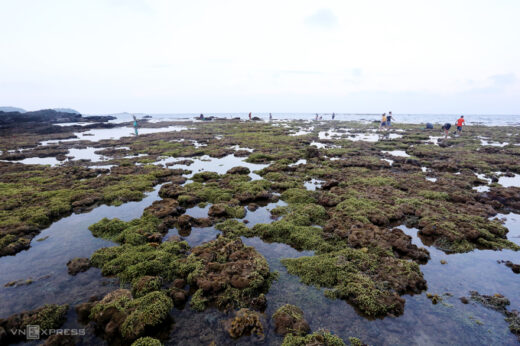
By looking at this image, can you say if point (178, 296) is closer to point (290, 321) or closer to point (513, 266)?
point (290, 321)

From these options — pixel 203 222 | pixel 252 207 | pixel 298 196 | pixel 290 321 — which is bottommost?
pixel 290 321

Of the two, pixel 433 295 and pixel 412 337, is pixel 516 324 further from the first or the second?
pixel 412 337

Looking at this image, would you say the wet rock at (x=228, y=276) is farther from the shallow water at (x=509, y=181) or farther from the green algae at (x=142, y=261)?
the shallow water at (x=509, y=181)

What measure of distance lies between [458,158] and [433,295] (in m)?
28.7

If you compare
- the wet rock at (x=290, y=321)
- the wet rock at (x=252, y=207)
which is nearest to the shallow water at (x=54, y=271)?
the wet rock at (x=290, y=321)

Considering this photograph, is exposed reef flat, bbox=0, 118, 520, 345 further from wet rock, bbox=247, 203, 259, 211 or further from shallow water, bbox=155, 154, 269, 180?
shallow water, bbox=155, 154, 269, 180

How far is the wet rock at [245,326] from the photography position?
715 cm

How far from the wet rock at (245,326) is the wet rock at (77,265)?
7.35 metres

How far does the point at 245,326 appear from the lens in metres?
7.27

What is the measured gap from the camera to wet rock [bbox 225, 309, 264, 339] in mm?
7146

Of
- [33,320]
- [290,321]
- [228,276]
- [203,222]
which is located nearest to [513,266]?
[290,321]

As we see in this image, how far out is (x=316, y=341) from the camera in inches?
266

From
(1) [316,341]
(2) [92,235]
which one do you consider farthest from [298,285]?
(2) [92,235]

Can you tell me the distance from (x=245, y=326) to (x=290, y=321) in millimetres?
1488
